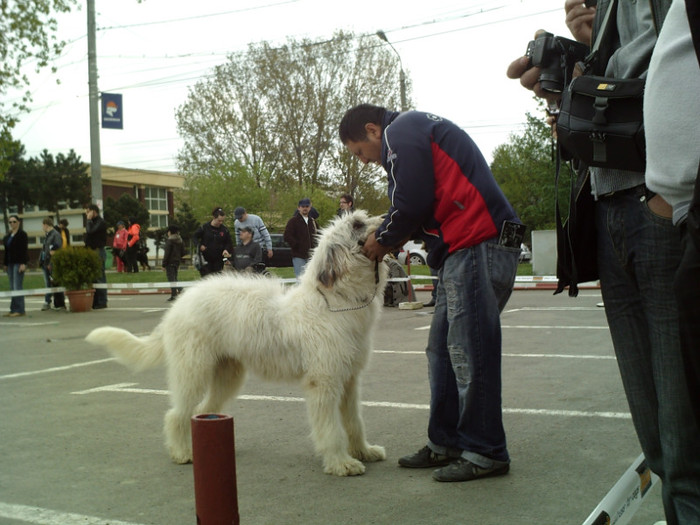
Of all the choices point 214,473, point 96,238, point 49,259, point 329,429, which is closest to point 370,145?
point 329,429

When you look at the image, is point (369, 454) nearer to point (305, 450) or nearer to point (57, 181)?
point (305, 450)

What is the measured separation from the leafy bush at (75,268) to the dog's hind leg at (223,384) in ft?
37.2

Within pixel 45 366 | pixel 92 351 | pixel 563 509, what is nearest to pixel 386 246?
pixel 563 509

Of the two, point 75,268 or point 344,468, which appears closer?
point 344,468

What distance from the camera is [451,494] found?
383 centimetres

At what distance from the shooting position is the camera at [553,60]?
2.44 m

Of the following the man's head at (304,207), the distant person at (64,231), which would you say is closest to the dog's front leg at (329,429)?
the man's head at (304,207)

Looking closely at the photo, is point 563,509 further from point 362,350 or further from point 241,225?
point 241,225

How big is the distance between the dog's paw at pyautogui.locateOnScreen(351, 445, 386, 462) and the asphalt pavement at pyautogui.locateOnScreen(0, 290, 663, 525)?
9 cm

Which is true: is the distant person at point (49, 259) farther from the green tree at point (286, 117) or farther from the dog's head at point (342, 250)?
the green tree at point (286, 117)

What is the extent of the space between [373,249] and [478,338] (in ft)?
2.68

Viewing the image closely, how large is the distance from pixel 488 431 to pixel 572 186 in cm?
200

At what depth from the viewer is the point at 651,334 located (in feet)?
7.14

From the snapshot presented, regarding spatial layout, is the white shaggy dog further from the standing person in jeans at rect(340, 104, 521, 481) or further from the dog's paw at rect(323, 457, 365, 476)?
the standing person in jeans at rect(340, 104, 521, 481)
